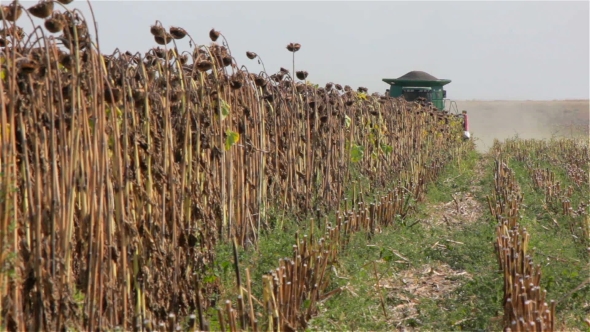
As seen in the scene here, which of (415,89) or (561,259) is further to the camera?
(415,89)

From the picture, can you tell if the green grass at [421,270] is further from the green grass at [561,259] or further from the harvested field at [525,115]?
the harvested field at [525,115]

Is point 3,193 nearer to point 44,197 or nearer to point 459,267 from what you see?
point 44,197

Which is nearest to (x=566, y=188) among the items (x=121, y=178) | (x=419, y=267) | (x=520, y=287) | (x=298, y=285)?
(x=419, y=267)

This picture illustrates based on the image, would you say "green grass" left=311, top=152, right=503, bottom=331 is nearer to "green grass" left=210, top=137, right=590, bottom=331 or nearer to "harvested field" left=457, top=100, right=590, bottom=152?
"green grass" left=210, top=137, right=590, bottom=331

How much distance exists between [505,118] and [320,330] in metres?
67.2

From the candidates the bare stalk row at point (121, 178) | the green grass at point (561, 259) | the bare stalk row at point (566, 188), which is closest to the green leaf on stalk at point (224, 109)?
the bare stalk row at point (121, 178)

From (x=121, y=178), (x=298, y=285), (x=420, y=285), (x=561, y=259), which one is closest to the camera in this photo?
(x=121, y=178)

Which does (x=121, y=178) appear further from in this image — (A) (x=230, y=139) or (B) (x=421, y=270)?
(B) (x=421, y=270)

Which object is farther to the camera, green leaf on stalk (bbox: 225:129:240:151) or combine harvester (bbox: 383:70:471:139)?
combine harvester (bbox: 383:70:471:139)

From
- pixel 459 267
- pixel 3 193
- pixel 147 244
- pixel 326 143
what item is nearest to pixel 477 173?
pixel 326 143

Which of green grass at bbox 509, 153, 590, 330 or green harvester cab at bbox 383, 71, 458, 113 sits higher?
green harvester cab at bbox 383, 71, 458, 113

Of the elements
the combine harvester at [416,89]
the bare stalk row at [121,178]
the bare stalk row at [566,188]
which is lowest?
the bare stalk row at [566,188]

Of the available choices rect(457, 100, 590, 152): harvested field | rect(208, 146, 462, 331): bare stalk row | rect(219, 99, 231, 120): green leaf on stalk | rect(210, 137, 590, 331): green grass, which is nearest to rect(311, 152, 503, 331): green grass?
rect(210, 137, 590, 331): green grass

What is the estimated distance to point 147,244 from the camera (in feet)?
13.3
